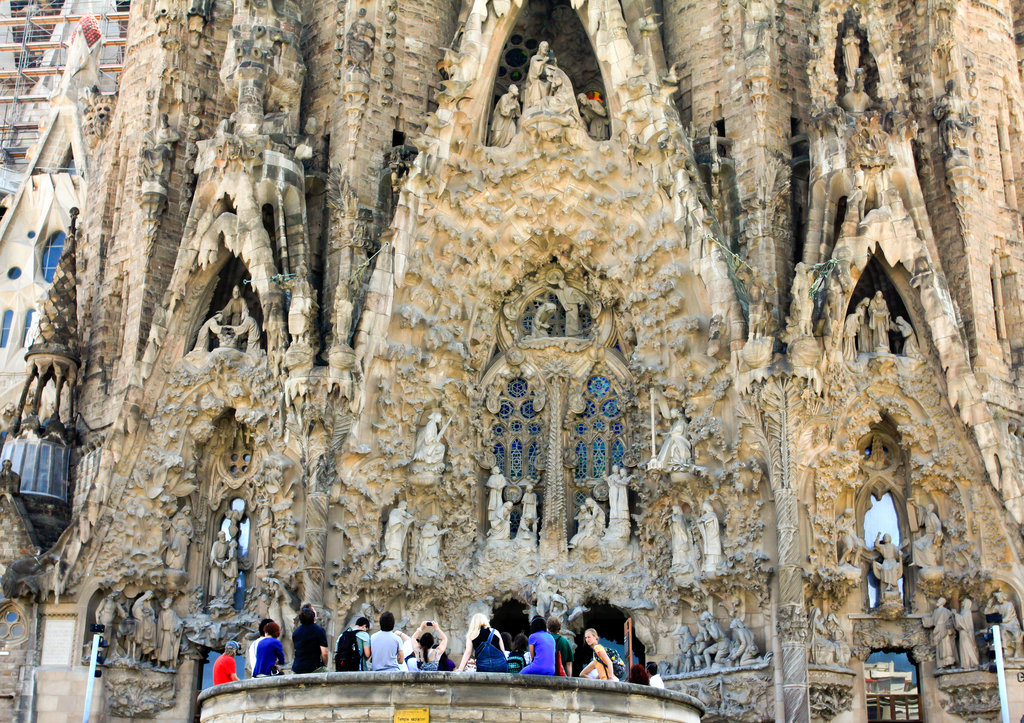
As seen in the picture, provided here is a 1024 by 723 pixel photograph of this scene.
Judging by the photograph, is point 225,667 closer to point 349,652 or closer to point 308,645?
point 349,652

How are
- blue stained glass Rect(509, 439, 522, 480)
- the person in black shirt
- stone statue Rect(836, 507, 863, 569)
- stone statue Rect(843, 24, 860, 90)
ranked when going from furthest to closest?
blue stained glass Rect(509, 439, 522, 480) → stone statue Rect(843, 24, 860, 90) → stone statue Rect(836, 507, 863, 569) → the person in black shirt

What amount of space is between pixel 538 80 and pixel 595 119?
106cm

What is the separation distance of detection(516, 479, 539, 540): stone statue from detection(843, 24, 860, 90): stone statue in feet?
23.0

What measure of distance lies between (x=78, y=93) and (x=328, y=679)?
1916 cm

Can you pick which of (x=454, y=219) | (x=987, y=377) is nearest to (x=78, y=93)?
(x=454, y=219)

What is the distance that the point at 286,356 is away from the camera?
16.5 m

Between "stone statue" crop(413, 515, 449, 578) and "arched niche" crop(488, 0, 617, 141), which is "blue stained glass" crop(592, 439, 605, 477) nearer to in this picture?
"stone statue" crop(413, 515, 449, 578)

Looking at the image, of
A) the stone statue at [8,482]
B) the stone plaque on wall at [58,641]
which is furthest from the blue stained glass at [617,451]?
the stone statue at [8,482]

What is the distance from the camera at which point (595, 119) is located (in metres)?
18.8

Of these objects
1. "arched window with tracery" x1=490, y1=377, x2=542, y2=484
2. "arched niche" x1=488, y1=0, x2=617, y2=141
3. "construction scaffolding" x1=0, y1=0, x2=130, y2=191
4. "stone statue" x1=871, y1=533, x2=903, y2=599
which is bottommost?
"stone statue" x1=871, y1=533, x2=903, y2=599

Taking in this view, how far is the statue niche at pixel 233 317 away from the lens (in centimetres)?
1752

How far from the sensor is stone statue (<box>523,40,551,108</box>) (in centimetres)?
1822

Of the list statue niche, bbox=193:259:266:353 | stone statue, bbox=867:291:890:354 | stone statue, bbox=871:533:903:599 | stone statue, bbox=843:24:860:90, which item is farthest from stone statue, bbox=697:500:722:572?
statue niche, bbox=193:259:266:353

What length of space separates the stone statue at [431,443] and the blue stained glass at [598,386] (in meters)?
2.37
